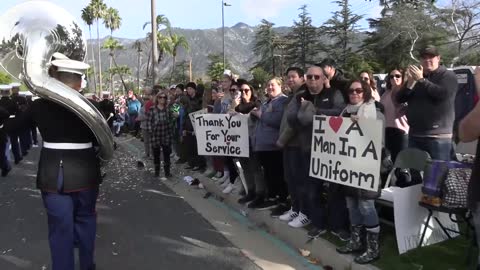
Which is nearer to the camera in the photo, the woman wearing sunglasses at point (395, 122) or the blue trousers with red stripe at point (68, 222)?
the blue trousers with red stripe at point (68, 222)

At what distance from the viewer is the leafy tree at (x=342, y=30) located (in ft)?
223

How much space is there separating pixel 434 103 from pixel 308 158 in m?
1.39

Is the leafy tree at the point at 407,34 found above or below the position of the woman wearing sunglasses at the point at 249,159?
above

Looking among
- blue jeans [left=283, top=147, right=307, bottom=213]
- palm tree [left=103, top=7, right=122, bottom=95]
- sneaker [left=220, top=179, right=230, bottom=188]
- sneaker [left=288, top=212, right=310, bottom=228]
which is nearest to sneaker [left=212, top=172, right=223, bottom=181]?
sneaker [left=220, top=179, right=230, bottom=188]

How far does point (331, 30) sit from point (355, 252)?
225 feet

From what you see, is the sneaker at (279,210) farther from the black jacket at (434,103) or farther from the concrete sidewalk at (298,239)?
the black jacket at (434,103)

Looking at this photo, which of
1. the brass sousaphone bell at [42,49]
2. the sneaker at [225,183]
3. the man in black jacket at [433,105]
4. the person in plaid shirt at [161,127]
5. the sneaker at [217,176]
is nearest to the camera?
the brass sousaphone bell at [42,49]

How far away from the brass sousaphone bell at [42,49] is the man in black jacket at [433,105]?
3039 millimetres

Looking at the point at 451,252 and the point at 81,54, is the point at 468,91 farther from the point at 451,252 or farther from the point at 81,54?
the point at 81,54

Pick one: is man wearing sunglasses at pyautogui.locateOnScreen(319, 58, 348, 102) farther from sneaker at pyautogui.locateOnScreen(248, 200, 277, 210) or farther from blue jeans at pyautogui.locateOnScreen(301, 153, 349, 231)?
sneaker at pyautogui.locateOnScreen(248, 200, 277, 210)

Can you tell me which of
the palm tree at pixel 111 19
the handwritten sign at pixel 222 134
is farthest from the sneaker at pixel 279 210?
the palm tree at pixel 111 19

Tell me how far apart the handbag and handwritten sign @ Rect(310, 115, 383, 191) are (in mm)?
606

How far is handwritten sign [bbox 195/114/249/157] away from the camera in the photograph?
6797mm

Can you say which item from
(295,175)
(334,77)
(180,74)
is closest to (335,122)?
(334,77)
